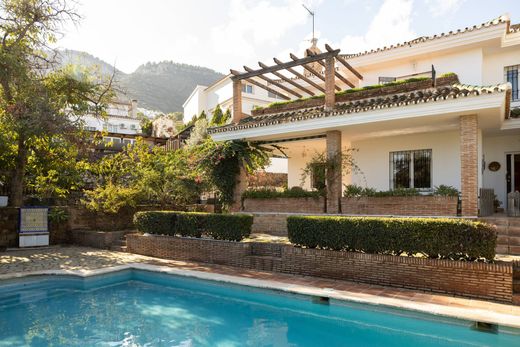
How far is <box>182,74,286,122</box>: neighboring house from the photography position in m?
47.6

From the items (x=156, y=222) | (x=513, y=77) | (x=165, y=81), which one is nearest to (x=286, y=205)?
(x=156, y=222)

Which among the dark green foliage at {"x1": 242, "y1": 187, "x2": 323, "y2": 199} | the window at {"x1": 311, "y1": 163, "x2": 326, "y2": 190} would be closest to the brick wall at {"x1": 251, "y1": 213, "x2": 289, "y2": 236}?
the dark green foliage at {"x1": 242, "y1": 187, "x2": 323, "y2": 199}

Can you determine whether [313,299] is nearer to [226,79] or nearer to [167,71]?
[226,79]

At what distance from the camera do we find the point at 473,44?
684 inches

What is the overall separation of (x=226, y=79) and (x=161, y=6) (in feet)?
98.8

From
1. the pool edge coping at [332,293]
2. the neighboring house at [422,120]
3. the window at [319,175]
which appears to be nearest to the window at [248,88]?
the neighboring house at [422,120]

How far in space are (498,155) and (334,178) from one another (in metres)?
8.50

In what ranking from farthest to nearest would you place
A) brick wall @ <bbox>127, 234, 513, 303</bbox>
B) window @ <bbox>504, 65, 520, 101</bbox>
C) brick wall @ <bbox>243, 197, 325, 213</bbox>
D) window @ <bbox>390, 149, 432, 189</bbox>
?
window @ <bbox>504, 65, 520, 101</bbox>, window @ <bbox>390, 149, 432, 189</bbox>, brick wall @ <bbox>243, 197, 325, 213</bbox>, brick wall @ <bbox>127, 234, 513, 303</bbox>

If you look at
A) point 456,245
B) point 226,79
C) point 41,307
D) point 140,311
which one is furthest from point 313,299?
point 226,79

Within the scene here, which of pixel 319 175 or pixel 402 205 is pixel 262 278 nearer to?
pixel 402 205

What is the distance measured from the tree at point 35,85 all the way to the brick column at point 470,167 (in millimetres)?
Answer: 14771

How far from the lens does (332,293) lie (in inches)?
334

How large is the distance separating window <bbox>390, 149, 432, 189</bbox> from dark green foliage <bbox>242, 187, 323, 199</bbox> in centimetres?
406

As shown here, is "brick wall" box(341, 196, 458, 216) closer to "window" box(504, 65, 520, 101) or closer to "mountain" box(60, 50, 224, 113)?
"window" box(504, 65, 520, 101)
